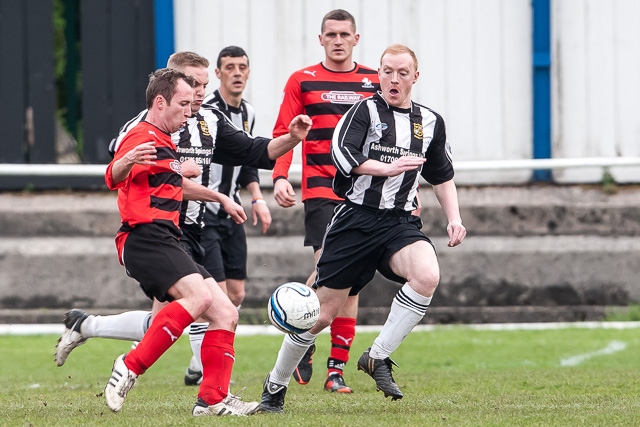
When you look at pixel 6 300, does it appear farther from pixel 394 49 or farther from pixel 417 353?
pixel 394 49

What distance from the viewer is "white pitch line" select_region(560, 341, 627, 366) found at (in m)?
9.73

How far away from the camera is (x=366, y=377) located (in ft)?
28.5

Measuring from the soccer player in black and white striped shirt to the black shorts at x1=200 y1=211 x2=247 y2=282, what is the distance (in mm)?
1807

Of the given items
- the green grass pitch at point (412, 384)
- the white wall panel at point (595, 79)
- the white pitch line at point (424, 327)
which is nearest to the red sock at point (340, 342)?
the green grass pitch at point (412, 384)

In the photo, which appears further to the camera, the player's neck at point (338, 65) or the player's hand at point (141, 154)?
the player's neck at point (338, 65)

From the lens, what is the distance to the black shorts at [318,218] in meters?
8.18

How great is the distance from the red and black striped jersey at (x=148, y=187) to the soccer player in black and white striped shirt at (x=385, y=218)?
0.98 meters

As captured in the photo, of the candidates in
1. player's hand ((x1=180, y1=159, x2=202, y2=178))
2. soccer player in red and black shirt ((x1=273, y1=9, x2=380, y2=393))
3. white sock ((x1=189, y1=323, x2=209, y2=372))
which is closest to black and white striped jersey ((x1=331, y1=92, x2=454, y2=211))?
player's hand ((x1=180, y1=159, x2=202, y2=178))

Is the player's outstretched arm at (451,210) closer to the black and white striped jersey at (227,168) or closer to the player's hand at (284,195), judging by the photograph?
the player's hand at (284,195)

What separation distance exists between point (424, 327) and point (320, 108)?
15.4 ft

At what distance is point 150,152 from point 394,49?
1.65m

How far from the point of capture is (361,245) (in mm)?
6695

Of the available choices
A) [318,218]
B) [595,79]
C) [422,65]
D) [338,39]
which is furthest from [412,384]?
[595,79]

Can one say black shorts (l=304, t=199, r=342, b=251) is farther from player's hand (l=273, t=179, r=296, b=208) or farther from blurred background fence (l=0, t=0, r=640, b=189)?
blurred background fence (l=0, t=0, r=640, b=189)
